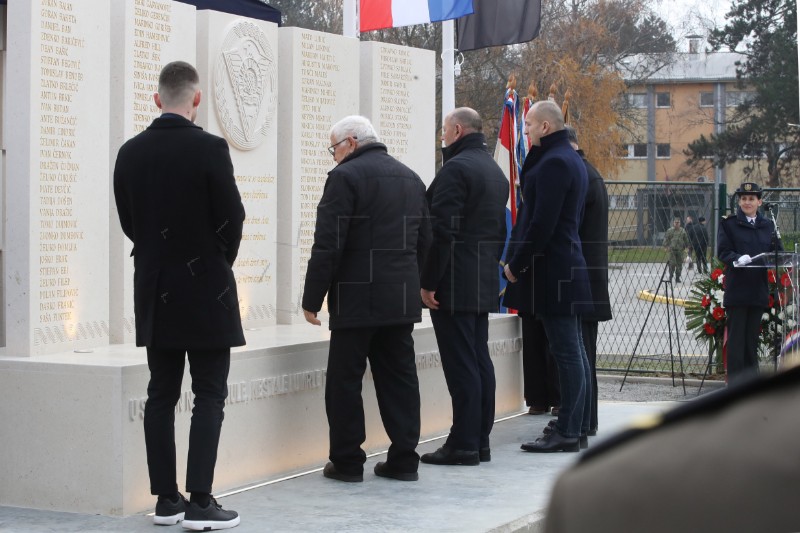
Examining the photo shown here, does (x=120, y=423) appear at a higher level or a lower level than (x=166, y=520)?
higher

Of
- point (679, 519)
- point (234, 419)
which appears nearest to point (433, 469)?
point (234, 419)

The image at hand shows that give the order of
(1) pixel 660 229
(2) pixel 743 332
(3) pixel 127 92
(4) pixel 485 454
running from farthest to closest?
1. (1) pixel 660 229
2. (2) pixel 743 332
3. (4) pixel 485 454
4. (3) pixel 127 92

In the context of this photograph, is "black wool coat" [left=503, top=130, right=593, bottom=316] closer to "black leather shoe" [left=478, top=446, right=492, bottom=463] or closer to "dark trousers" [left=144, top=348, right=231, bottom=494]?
"black leather shoe" [left=478, top=446, right=492, bottom=463]

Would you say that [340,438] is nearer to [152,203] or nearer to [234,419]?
[234,419]

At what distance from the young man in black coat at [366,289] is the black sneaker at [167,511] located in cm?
124

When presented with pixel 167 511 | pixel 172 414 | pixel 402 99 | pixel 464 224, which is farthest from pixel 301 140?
pixel 167 511

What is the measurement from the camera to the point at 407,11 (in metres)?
12.7

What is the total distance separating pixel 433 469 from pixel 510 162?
11.5 ft

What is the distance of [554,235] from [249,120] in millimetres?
2168

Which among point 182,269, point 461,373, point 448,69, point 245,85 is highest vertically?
point 448,69

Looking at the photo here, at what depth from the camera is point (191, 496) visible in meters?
5.56

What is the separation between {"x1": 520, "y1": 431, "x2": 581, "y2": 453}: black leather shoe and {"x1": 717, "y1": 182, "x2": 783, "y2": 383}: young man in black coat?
3218mm

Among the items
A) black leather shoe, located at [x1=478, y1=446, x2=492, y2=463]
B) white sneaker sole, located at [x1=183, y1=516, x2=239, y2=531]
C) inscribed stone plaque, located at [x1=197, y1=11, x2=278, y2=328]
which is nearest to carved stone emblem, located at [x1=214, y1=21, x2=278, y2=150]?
inscribed stone plaque, located at [x1=197, y1=11, x2=278, y2=328]

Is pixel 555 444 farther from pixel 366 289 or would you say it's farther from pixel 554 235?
pixel 366 289
